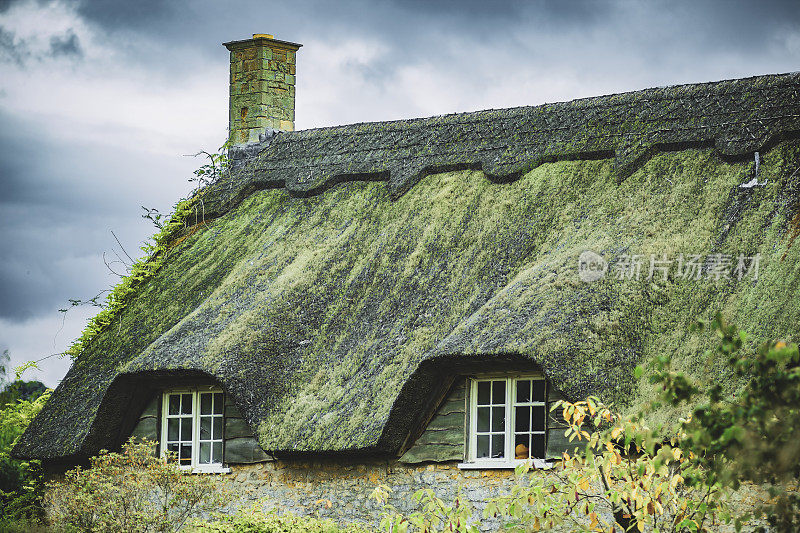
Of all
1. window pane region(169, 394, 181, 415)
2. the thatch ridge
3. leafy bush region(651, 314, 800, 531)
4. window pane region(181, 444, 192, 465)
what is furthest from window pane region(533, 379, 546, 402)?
leafy bush region(651, 314, 800, 531)

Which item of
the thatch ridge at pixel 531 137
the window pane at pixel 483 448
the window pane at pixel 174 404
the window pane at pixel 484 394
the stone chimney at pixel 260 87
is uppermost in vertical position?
the stone chimney at pixel 260 87

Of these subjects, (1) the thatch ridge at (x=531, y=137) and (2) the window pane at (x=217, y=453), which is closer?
(1) the thatch ridge at (x=531, y=137)

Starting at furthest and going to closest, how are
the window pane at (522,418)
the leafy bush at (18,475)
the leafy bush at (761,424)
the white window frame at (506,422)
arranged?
the leafy bush at (18,475) → the window pane at (522,418) → the white window frame at (506,422) → the leafy bush at (761,424)

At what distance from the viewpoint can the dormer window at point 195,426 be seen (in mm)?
13842

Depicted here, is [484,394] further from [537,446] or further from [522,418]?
[537,446]

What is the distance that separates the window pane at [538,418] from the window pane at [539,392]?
0.09m

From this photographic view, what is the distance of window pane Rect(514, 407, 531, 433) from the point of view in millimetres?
11688

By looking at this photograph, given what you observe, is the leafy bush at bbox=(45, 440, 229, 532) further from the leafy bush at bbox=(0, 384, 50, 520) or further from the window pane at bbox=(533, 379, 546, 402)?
the window pane at bbox=(533, 379, 546, 402)

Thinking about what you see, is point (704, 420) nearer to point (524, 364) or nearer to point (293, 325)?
point (524, 364)

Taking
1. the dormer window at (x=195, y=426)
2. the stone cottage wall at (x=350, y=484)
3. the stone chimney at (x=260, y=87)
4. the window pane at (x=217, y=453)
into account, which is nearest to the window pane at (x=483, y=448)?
the stone cottage wall at (x=350, y=484)

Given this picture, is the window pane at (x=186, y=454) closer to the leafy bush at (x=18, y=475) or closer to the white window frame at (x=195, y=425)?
the white window frame at (x=195, y=425)

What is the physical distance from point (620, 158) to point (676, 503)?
19.2ft

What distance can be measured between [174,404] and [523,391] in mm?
5191

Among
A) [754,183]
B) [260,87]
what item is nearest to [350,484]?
[754,183]
